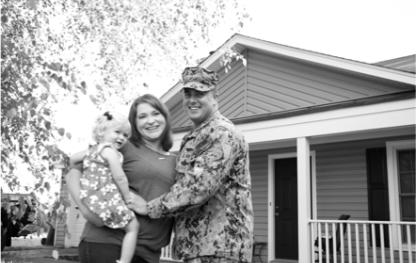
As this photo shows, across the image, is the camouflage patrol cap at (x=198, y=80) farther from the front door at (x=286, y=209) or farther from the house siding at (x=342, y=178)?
the front door at (x=286, y=209)

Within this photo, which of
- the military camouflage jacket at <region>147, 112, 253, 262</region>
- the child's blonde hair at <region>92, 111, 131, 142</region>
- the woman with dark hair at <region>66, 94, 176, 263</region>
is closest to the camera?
the military camouflage jacket at <region>147, 112, 253, 262</region>

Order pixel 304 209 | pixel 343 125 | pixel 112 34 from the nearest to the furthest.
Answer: pixel 112 34
pixel 343 125
pixel 304 209

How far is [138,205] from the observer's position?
7.33 feet

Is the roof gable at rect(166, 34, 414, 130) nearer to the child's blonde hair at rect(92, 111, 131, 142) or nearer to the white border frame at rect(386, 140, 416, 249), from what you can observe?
the white border frame at rect(386, 140, 416, 249)

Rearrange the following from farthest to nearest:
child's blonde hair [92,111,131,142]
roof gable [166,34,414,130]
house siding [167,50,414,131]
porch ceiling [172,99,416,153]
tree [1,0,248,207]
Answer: house siding [167,50,414,131], roof gable [166,34,414,130], porch ceiling [172,99,416,153], tree [1,0,248,207], child's blonde hair [92,111,131,142]

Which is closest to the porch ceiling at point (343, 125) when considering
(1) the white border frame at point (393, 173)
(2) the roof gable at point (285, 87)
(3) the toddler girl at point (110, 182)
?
(2) the roof gable at point (285, 87)

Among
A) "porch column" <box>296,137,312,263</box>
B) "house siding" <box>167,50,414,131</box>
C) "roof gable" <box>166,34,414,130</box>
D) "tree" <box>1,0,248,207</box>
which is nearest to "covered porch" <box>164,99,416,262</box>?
"porch column" <box>296,137,312,263</box>

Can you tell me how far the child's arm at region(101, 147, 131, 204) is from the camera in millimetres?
2244

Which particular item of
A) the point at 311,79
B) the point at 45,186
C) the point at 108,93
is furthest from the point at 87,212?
the point at 311,79

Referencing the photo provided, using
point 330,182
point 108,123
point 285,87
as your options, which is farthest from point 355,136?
point 108,123

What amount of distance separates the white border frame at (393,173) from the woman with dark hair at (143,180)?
6291 mm

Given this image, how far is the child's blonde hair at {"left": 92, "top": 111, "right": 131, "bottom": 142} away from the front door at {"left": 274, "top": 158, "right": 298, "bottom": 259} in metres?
7.12

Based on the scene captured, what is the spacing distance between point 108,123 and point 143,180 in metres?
0.37

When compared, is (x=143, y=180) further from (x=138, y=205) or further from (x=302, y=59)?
(x=302, y=59)
